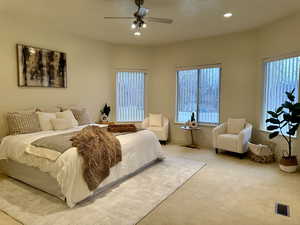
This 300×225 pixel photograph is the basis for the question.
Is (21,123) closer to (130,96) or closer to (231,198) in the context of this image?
(130,96)

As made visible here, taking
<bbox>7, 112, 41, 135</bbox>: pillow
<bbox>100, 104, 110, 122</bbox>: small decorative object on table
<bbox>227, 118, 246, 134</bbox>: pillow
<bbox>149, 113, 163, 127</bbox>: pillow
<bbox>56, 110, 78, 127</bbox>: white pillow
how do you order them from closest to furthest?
<bbox>7, 112, 41, 135</bbox>: pillow < <bbox>56, 110, 78, 127</bbox>: white pillow < <bbox>227, 118, 246, 134</bbox>: pillow < <bbox>100, 104, 110, 122</bbox>: small decorative object on table < <bbox>149, 113, 163, 127</bbox>: pillow

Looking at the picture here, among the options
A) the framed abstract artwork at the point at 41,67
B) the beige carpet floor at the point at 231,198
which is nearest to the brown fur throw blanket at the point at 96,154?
the beige carpet floor at the point at 231,198

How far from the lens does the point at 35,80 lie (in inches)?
160

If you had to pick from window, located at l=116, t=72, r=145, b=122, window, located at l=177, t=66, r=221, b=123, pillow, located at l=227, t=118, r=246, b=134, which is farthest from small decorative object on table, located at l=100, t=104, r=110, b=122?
pillow, located at l=227, t=118, r=246, b=134

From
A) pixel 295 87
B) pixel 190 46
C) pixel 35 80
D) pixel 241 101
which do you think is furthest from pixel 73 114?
pixel 295 87

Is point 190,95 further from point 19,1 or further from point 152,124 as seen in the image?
point 19,1

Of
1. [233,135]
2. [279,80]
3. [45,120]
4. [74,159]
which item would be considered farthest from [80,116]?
[279,80]

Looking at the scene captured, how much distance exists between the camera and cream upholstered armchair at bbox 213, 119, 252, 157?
14.0ft

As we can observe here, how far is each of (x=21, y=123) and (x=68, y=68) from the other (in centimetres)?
184

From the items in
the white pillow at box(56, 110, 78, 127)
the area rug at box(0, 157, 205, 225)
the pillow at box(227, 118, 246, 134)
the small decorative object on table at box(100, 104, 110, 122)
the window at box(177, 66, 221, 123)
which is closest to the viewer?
the area rug at box(0, 157, 205, 225)

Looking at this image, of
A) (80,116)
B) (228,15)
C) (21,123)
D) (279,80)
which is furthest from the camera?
(80,116)

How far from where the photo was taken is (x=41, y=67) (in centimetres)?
417

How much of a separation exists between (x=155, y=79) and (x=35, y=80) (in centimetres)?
336

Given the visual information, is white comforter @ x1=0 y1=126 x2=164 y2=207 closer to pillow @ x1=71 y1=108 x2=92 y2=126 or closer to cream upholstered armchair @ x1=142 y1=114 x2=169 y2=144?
pillow @ x1=71 y1=108 x2=92 y2=126
